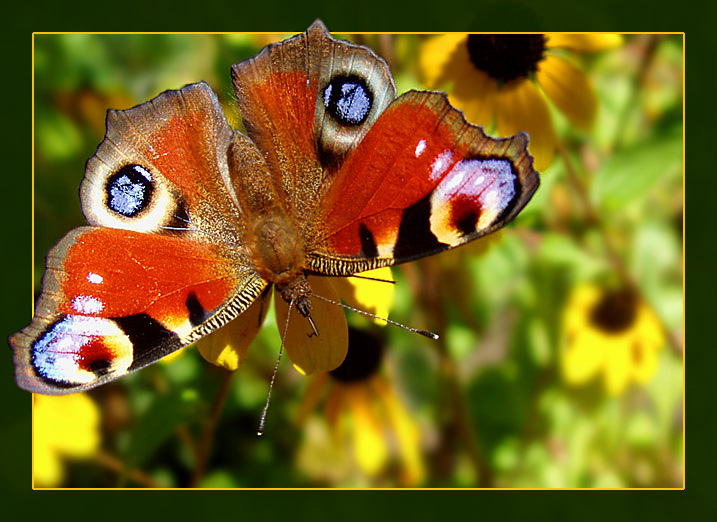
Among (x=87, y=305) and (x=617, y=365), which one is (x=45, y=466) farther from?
(x=617, y=365)

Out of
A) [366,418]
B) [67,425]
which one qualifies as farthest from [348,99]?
[67,425]

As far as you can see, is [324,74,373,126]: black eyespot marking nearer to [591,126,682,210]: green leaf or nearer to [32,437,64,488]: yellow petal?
[591,126,682,210]: green leaf

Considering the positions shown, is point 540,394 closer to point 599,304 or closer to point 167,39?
point 599,304

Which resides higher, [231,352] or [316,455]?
[231,352]

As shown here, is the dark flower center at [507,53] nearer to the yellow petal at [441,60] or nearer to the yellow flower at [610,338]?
the yellow petal at [441,60]

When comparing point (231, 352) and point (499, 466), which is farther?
point (499, 466)
